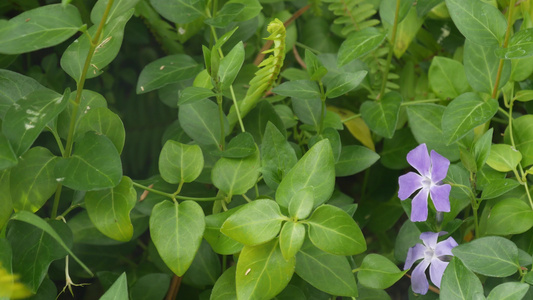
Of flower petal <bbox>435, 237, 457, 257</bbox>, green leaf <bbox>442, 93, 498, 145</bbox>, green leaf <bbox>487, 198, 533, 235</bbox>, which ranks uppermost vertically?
green leaf <bbox>442, 93, 498, 145</bbox>

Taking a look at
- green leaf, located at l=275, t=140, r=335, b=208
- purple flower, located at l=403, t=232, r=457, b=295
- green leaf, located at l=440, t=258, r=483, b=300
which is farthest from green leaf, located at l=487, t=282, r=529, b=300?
green leaf, located at l=275, t=140, r=335, b=208

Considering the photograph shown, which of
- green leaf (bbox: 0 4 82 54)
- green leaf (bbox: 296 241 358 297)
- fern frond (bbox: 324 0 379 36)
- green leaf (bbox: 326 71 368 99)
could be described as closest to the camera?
green leaf (bbox: 0 4 82 54)

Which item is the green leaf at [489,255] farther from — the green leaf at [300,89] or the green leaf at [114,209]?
the green leaf at [114,209]

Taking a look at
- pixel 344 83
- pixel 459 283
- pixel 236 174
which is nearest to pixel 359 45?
pixel 344 83

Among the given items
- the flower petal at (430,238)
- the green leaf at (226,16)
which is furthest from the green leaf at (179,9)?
the flower petal at (430,238)

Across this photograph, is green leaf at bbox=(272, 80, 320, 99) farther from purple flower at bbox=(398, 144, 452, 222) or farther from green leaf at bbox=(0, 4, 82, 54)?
green leaf at bbox=(0, 4, 82, 54)
